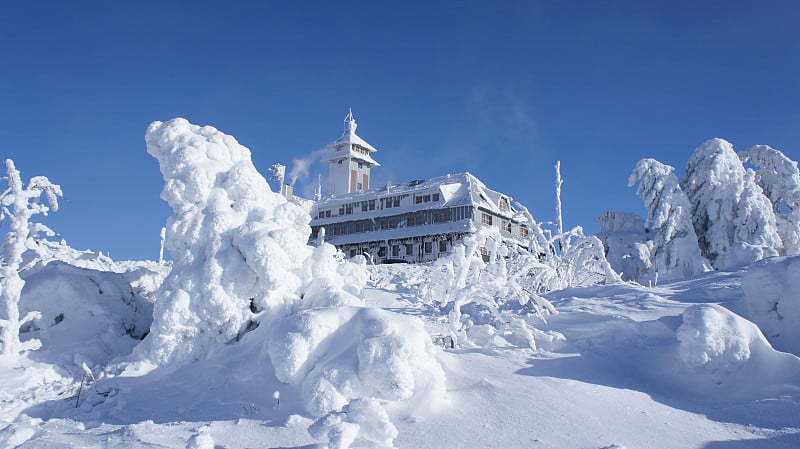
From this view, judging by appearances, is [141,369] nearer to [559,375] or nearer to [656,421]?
[559,375]

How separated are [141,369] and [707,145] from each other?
29798 millimetres

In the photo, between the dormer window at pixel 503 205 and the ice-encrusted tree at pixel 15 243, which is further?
the dormer window at pixel 503 205

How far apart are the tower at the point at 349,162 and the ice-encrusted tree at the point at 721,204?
29988mm

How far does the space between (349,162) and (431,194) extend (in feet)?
44.5

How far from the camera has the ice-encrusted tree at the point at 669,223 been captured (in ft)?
96.1

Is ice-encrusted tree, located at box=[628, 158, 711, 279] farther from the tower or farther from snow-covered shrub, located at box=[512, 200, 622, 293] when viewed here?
the tower

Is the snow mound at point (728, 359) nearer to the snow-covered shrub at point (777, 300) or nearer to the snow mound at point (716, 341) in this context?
the snow mound at point (716, 341)

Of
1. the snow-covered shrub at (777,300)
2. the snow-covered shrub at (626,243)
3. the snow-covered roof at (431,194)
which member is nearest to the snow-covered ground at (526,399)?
the snow-covered shrub at (777,300)

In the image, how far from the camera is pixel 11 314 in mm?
11445

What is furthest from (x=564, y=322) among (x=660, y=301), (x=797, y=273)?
(x=797, y=273)

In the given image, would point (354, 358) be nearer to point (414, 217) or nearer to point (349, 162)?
point (414, 217)

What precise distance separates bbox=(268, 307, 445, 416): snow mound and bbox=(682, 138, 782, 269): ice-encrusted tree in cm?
2348

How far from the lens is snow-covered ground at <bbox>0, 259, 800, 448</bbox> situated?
7.65m

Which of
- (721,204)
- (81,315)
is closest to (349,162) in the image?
(721,204)
